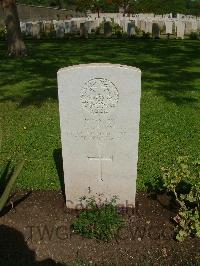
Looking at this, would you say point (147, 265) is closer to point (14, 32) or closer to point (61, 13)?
point (14, 32)

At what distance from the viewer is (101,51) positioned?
1591 cm

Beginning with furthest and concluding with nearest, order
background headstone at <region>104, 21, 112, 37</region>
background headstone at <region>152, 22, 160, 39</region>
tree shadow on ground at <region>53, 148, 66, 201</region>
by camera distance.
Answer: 1. background headstone at <region>104, 21, 112, 37</region>
2. background headstone at <region>152, 22, 160, 39</region>
3. tree shadow on ground at <region>53, 148, 66, 201</region>

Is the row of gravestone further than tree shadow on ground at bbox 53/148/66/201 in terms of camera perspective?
Yes

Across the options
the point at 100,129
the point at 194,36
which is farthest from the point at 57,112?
the point at 194,36

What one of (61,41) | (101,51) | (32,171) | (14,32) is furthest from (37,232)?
(61,41)

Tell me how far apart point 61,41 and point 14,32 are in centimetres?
614

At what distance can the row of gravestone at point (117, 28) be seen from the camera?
20.9m

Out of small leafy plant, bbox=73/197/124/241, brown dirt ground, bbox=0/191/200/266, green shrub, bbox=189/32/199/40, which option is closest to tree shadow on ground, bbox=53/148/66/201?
brown dirt ground, bbox=0/191/200/266

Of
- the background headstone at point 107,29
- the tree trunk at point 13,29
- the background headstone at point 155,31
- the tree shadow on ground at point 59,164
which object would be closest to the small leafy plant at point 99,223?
the tree shadow on ground at point 59,164

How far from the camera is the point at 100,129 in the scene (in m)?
4.40

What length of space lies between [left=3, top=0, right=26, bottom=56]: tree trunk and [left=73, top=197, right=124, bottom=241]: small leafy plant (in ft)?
34.9

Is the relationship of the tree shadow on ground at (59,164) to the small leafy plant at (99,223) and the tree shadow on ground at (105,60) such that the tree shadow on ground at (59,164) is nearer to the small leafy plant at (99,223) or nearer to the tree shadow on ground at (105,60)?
the small leafy plant at (99,223)

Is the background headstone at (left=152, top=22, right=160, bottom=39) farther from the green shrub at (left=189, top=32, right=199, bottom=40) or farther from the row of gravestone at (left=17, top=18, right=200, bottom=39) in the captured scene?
the green shrub at (left=189, top=32, right=199, bottom=40)

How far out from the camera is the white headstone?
4160 millimetres
